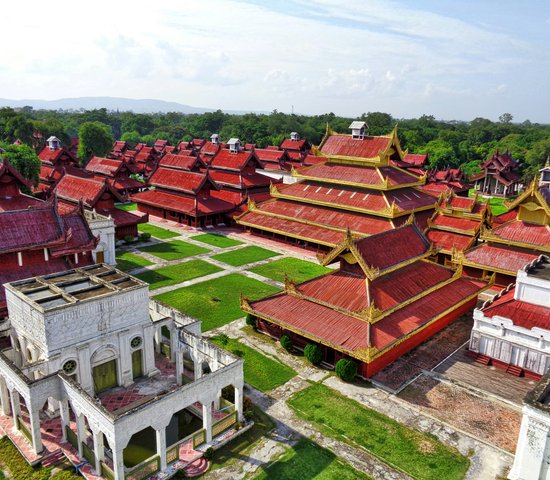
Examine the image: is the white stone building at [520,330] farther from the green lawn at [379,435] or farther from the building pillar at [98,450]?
the building pillar at [98,450]

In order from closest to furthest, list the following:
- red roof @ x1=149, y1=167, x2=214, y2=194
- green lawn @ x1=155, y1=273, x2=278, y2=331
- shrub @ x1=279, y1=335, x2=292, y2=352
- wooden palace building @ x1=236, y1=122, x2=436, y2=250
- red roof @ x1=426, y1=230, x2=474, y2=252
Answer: shrub @ x1=279, y1=335, x2=292, y2=352 < green lawn @ x1=155, y1=273, x2=278, y2=331 < red roof @ x1=426, y1=230, x2=474, y2=252 < wooden palace building @ x1=236, y1=122, x2=436, y2=250 < red roof @ x1=149, y1=167, x2=214, y2=194

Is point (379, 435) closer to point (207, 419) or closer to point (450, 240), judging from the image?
point (207, 419)

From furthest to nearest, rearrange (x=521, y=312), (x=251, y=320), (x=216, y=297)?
1. (x=216, y=297)
2. (x=251, y=320)
3. (x=521, y=312)

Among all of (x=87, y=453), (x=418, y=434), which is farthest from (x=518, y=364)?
(x=87, y=453)

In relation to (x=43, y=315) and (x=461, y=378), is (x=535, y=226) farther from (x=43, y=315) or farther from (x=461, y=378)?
(x=43, y=315)

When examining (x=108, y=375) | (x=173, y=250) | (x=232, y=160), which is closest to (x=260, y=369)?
(x=108, y=375)

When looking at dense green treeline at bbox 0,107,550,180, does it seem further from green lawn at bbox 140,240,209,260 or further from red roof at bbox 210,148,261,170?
green lawn at bbox 140,240,209,260

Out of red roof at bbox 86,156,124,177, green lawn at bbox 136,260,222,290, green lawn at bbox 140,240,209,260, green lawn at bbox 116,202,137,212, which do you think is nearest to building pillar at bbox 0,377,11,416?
green lawn at bbox 136,260,222,290
